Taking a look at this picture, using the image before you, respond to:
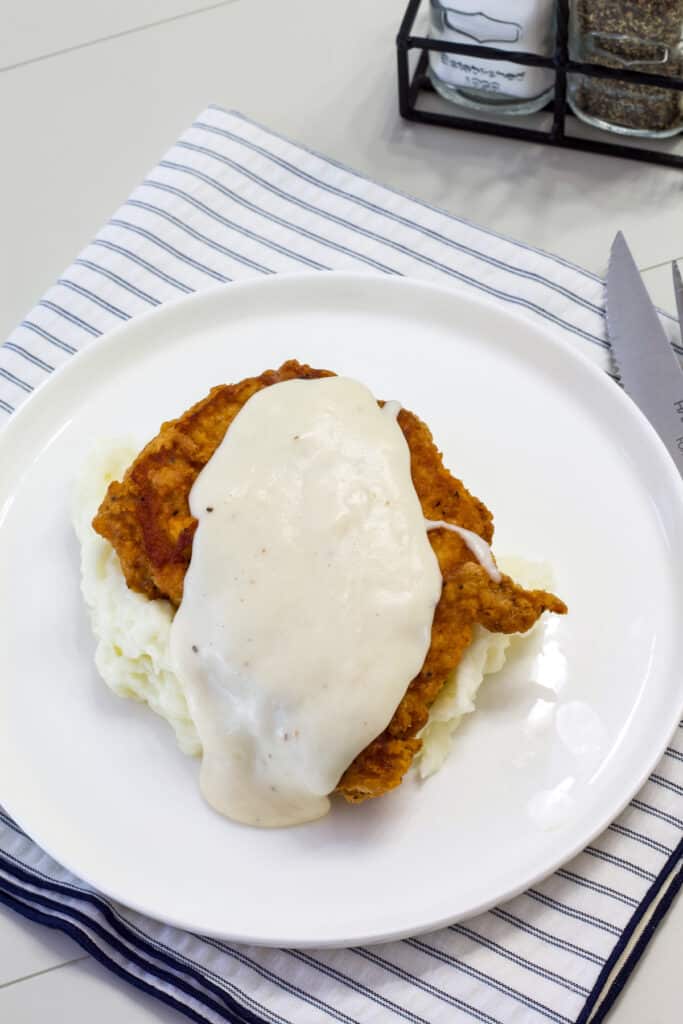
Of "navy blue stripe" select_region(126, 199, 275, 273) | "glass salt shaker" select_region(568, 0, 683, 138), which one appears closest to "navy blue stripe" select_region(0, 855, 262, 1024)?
"navy blue stripe" select_region(126, 199, 275, 273)

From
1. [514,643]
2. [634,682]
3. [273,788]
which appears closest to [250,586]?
[273,788]

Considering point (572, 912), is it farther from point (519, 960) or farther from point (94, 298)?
point (94, 298)

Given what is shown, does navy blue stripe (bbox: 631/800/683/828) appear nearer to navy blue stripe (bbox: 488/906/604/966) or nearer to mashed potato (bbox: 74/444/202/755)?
navy blue stripe (bbox: 488/906/604/966)

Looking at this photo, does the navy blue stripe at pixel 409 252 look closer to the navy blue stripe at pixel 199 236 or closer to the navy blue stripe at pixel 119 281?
the navy blue stripe at pixel 199 236

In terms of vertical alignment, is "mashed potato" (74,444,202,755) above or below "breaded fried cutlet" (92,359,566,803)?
below

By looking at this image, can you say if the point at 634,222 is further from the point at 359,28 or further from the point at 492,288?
the point at 359,28
